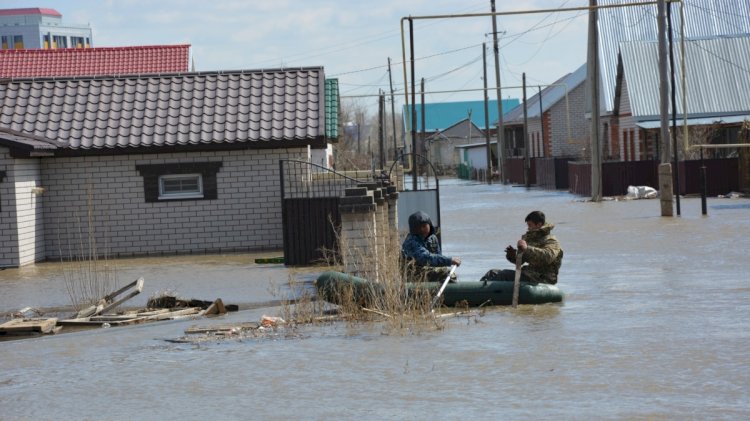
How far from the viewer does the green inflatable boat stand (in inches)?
535

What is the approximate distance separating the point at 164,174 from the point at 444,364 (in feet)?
49.3

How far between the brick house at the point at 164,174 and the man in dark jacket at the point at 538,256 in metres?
9.99

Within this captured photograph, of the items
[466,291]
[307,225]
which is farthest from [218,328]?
[307,225]

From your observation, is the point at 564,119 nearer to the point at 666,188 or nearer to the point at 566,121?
the point at 566,121

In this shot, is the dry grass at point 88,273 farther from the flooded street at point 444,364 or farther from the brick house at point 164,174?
the flooded street at point 444,364

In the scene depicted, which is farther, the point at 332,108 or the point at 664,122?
the point at 332,108

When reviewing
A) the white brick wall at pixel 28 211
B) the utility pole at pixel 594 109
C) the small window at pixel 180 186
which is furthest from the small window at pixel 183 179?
the utility pole at pixel 594 109

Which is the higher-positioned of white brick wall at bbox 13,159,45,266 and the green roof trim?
the green roof trim

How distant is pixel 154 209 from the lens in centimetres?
2452

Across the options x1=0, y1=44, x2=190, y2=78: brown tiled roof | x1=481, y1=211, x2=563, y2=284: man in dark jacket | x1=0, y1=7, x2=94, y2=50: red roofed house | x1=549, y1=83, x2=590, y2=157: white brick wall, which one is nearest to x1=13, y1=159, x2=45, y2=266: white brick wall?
x1=481, y1=211, x2=563, y2=284: man in dark jacket

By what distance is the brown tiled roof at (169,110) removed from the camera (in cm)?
2403

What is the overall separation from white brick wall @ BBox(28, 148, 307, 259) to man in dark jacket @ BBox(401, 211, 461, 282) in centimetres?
1028

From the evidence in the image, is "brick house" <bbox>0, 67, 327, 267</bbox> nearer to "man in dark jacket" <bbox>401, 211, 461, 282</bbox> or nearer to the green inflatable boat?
"man in dark jacket" <bbox>401, 211, 461, 282</bbox>

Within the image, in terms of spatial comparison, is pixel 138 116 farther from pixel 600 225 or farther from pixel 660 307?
pixel 660 307
